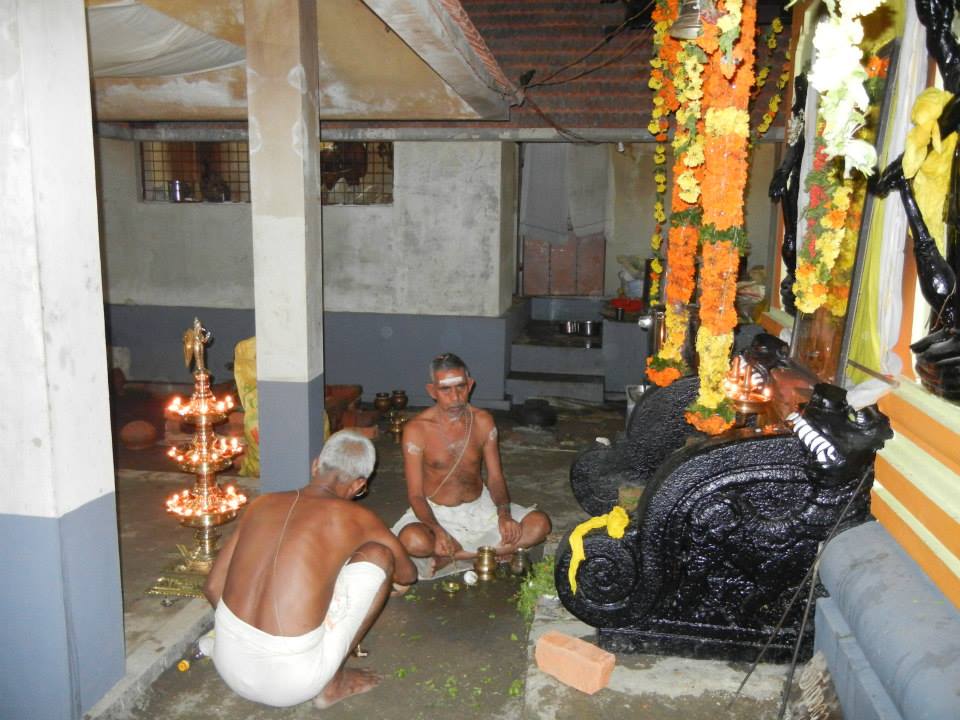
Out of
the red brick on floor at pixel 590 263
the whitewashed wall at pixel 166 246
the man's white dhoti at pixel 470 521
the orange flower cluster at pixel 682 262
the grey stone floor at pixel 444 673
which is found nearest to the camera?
the grey stone floor at pixel 444 673

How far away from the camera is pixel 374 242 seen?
1102 cm

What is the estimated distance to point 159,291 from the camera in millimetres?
11844

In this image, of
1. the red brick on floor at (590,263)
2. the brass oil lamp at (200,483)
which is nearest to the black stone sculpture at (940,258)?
the brass oil lamp at (200,483)

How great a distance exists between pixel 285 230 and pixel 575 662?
346 cm

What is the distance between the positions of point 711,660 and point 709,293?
219 cm

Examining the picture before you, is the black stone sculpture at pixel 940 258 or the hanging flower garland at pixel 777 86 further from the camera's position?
the hanging flower garland at pixel 777 86

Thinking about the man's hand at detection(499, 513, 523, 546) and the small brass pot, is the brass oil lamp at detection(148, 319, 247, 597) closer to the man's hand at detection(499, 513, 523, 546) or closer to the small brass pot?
the small brass pot

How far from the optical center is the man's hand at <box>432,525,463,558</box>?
5.32 metres

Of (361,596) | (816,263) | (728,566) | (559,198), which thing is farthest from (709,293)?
(559,198)

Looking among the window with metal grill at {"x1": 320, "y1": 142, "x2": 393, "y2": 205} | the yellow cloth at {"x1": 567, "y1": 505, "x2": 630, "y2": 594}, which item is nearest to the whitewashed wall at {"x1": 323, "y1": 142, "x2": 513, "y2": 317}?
the window with metal grill at {"x1": 320, "y1": 142, "x2": 393, "y2": 205}

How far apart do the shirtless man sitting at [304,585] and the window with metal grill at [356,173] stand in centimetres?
779

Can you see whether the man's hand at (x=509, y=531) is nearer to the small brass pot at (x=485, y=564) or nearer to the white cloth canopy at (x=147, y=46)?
the small brass pot at (x=485, y=564)

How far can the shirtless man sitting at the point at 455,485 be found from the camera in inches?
213

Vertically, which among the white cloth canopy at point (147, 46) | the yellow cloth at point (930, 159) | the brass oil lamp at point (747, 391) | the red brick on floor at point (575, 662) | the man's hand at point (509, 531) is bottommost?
the red brick on floor at point (575, 662)
